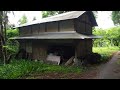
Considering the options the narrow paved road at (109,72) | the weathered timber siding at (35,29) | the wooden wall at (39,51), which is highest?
the weathered timber siding at (35,29)

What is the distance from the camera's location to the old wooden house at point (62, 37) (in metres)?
18.7

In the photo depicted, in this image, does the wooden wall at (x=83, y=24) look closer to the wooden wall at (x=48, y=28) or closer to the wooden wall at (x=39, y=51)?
the wooden wall at (x=48, y=28)

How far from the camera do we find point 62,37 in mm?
17609

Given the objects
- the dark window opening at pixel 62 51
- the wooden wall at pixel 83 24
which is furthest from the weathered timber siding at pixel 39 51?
the wooden wall at pixel 83 24

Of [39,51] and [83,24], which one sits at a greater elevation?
[83,24]

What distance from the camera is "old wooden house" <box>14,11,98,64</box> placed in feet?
61.3

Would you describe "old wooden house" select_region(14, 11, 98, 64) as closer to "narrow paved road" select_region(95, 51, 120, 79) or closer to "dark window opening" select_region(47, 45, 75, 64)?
"dark window opening" select_region(47, 45, 75, 64)

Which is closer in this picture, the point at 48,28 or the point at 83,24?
the point at 83,24

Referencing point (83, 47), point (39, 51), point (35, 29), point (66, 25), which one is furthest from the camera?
point (35, 29)

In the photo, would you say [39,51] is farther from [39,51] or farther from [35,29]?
[35,29]

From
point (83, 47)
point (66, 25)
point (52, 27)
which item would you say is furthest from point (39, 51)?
point (83, 47)
